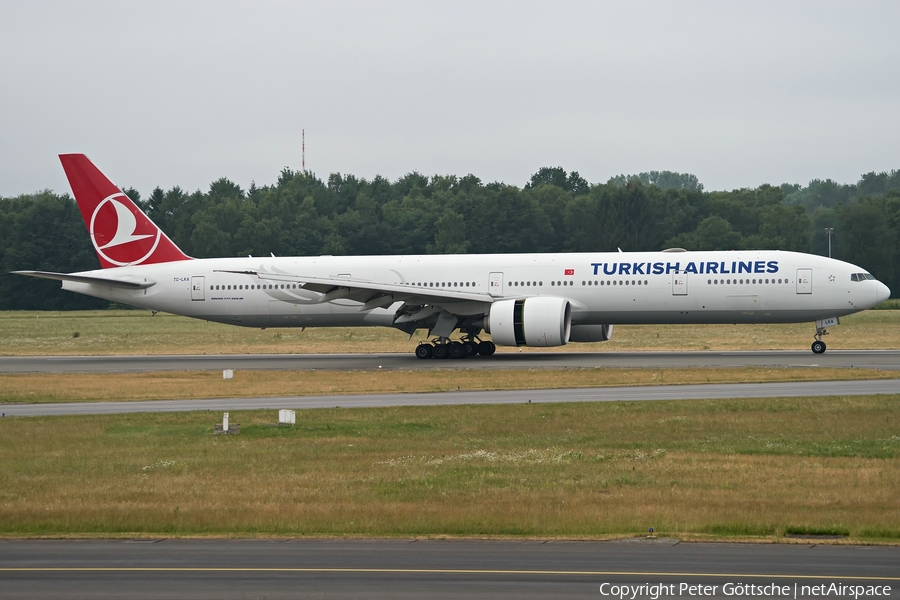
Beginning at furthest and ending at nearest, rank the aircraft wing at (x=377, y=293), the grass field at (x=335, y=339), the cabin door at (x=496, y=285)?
the grass field at (x=335, y=339) → the cabin door at (x=496, y=285) → the aircraft wing at (x=377, y=293)

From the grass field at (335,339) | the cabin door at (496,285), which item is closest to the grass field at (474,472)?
the cabin door at (496,285)

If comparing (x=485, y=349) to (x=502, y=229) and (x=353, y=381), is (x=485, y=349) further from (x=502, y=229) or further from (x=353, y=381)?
(x=502, y=229)

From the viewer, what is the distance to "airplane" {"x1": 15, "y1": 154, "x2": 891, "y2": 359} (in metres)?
37.7

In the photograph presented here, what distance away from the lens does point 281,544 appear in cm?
1308

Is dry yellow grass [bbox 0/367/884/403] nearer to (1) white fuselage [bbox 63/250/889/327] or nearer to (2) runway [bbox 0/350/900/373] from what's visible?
(2) runway [bbox 0/350/900/373]

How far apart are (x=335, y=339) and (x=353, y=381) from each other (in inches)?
960

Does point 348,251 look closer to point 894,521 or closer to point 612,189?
point 612,189

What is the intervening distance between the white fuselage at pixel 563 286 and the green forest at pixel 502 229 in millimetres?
55795

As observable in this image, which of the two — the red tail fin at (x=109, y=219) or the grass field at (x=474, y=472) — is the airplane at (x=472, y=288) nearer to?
the red tail fin at (x=109, y=219)

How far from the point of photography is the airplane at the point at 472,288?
124 feet

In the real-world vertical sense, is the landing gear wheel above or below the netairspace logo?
above

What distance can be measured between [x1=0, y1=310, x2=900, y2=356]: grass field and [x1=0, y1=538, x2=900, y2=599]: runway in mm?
32394

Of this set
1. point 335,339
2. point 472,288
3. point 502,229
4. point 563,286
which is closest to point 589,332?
point 563,286

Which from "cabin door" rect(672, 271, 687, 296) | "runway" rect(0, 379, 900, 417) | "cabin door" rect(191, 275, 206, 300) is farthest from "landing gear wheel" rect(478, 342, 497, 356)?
"runway" rect(0, 379, 900, 417)
